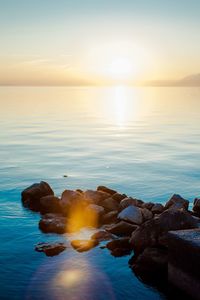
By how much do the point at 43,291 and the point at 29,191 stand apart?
1277 centimetres

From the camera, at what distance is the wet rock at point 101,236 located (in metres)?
22.9

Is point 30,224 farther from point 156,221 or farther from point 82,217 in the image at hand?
point 156,221

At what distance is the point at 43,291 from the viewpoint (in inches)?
683

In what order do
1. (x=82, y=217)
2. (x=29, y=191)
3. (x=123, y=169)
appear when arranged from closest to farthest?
1. (x=82, y=217)
2. (x=29, y=191)
3. (x=123, y=169)

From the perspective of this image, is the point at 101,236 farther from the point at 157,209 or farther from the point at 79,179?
the point at 79,179

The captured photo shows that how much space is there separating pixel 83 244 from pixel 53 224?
3.12 m

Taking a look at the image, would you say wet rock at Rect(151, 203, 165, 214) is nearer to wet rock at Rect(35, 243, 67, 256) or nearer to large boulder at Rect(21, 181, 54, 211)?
wet rock at Rect(35, 243, 67, 256)

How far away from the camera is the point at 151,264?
19.3 meters

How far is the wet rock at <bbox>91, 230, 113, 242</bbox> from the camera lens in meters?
22.9

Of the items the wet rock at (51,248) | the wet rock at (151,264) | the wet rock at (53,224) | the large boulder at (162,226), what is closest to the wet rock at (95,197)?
the wet rock at (53,224)

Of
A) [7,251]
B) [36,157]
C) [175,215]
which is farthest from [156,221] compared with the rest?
[36,157]

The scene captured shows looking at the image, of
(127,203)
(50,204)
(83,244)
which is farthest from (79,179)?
(83,244)

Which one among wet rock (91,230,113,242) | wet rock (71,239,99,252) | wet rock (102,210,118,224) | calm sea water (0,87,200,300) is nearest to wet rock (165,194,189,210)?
wet rock (102,210,118,224)

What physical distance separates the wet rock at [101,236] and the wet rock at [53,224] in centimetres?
200
